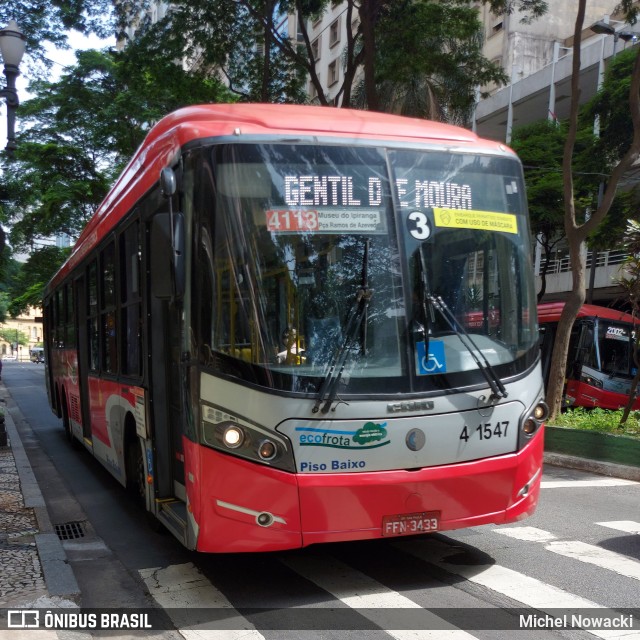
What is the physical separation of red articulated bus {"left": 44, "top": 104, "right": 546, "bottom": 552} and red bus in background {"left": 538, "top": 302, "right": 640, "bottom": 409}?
1499 centimetres

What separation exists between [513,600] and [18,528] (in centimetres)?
459

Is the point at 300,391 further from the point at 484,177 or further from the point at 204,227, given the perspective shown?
the point at 484,177

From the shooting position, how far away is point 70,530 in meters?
7.77

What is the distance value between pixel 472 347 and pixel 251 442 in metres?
1.62

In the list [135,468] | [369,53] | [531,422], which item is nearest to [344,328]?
[531,422]

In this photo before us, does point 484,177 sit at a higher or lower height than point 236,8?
lower

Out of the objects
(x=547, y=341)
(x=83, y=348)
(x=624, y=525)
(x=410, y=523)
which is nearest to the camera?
(x=410, y=523)

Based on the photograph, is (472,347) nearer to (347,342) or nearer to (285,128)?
(347,342)

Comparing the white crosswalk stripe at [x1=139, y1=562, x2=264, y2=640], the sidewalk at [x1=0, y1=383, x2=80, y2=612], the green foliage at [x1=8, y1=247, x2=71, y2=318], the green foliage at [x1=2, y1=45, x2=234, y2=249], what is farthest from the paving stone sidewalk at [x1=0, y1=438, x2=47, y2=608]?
the green foliage at [x1=8, y1=247, x2=71, y2=318]

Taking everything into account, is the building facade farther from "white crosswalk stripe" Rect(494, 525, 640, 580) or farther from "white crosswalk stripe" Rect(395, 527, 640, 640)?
"white crosswalk stripe" Rect(395, 527, 640, 640)

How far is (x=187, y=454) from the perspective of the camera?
17.3ft

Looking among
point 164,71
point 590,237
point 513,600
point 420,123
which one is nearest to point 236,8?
→ point 164,71

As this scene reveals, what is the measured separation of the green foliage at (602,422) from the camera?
1209cm

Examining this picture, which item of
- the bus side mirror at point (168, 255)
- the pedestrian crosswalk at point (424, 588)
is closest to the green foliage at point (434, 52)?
the pedestrian crosswalk at point (424, 588)
